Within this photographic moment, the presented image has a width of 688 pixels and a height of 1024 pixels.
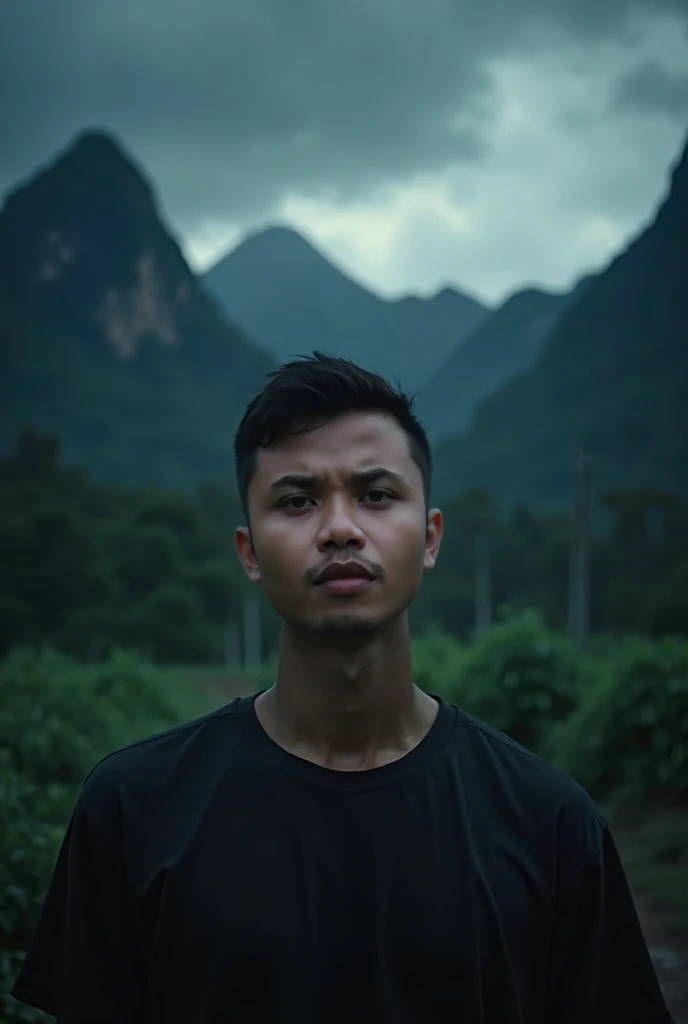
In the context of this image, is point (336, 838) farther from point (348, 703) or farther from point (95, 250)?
point (95, 250)

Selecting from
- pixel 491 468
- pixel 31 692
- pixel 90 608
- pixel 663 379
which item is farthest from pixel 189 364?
pixel 31 692

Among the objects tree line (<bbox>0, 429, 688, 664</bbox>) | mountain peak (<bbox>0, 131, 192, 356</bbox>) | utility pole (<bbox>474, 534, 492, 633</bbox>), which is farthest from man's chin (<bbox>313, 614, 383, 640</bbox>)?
mountain peak (<bbox>0, 131, 192, 356</bbox>)

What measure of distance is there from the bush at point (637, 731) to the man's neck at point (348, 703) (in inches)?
223

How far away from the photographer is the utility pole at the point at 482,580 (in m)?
33.5

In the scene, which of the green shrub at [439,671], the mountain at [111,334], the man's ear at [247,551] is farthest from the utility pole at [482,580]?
the man's ear at [247,551]

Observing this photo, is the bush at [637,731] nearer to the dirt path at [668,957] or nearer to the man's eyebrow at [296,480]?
the dirt path at [668,957]

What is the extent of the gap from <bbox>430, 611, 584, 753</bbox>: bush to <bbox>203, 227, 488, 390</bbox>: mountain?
2996 cm

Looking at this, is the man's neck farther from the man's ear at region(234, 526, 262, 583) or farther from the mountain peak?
the mountain peak

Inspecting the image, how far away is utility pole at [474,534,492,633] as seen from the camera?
1319 inches

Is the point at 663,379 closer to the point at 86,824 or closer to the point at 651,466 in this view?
the point at 651,466

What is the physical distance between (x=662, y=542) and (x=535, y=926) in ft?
94.7

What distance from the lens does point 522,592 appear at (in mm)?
33906

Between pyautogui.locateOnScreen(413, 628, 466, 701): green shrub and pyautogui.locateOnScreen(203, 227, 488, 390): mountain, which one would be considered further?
pyautogui.locateOnScreen(203, 227, 488, 390): mountain

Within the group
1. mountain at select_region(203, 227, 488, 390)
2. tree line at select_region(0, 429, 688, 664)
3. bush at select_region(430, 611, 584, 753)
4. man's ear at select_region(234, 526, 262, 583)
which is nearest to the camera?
man's ear at select_region(234, 526, 262, 583)
